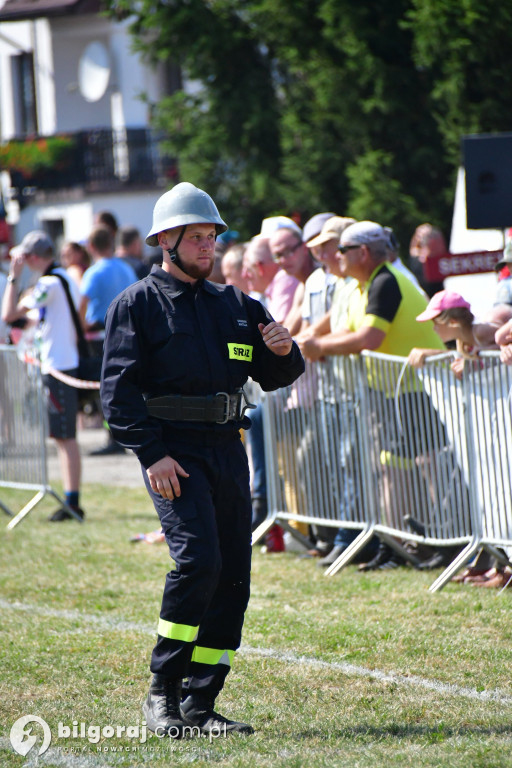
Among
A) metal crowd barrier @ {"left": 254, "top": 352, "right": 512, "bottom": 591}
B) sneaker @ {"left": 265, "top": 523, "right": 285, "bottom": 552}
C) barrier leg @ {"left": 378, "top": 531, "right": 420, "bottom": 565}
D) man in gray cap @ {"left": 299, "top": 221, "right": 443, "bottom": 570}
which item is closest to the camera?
metal crowd barrier @ {"left": 254, "top": 352, "right": 512, "bottom": 591}

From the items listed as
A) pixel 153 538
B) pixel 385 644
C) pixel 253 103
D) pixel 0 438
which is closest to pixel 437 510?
pixel 385 644

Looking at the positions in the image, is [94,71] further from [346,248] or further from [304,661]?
[304,661]

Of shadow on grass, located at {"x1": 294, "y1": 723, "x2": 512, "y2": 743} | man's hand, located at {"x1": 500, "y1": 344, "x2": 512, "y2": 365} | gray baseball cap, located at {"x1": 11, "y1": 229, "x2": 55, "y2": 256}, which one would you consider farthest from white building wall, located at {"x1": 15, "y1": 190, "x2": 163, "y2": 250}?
shadow on grass, located at {"x1": 294, "y1": 723, "x2": 512, "y2": 743}

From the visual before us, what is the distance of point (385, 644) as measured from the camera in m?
5.88

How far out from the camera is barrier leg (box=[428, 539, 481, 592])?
6.80m

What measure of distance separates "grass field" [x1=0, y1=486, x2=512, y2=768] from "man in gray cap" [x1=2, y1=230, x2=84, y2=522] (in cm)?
159

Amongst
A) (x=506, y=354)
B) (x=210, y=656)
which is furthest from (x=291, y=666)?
(x=506, y=354)

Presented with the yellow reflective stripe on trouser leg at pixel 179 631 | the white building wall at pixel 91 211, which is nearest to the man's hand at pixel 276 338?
the yellow reflective stripe on trouser leg at pixel 179 631

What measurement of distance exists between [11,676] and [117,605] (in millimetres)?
1467

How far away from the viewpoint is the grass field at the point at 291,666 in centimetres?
446

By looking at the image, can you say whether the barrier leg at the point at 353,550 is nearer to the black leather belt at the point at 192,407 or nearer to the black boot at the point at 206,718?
the black boot at the point at 206,718

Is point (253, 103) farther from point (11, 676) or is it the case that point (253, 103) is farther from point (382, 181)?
point (11, 676)

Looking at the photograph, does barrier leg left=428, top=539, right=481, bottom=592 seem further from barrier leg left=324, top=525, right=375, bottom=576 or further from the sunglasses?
the sunglasses

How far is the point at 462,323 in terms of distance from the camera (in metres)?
6.91
